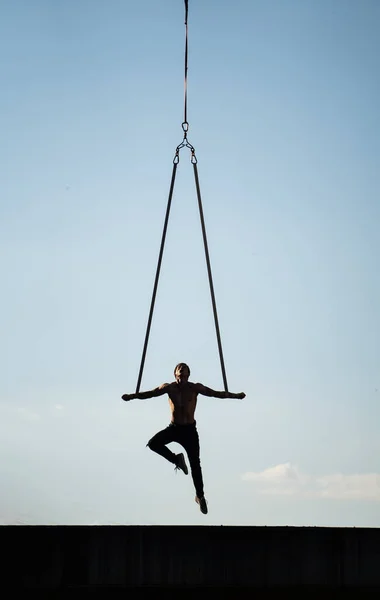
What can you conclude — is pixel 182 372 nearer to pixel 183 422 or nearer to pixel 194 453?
pixel 183 422

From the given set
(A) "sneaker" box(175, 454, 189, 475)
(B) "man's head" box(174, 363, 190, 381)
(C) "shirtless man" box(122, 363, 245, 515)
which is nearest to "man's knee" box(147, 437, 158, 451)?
(C) "shirtless man" box(122, 363, 245, 515)

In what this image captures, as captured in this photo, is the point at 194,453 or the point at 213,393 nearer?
the point at 194,453

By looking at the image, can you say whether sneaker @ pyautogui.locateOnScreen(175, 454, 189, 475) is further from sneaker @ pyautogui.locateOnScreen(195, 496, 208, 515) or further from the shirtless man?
sneaker @ pyautogui.locateOnScreen(195, 496, 208, 515)

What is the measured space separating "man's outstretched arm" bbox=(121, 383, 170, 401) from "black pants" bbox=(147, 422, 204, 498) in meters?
0.61

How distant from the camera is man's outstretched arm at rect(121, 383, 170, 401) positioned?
18000 mm

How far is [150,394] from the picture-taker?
59.6 feet

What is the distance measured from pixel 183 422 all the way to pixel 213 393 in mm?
740
